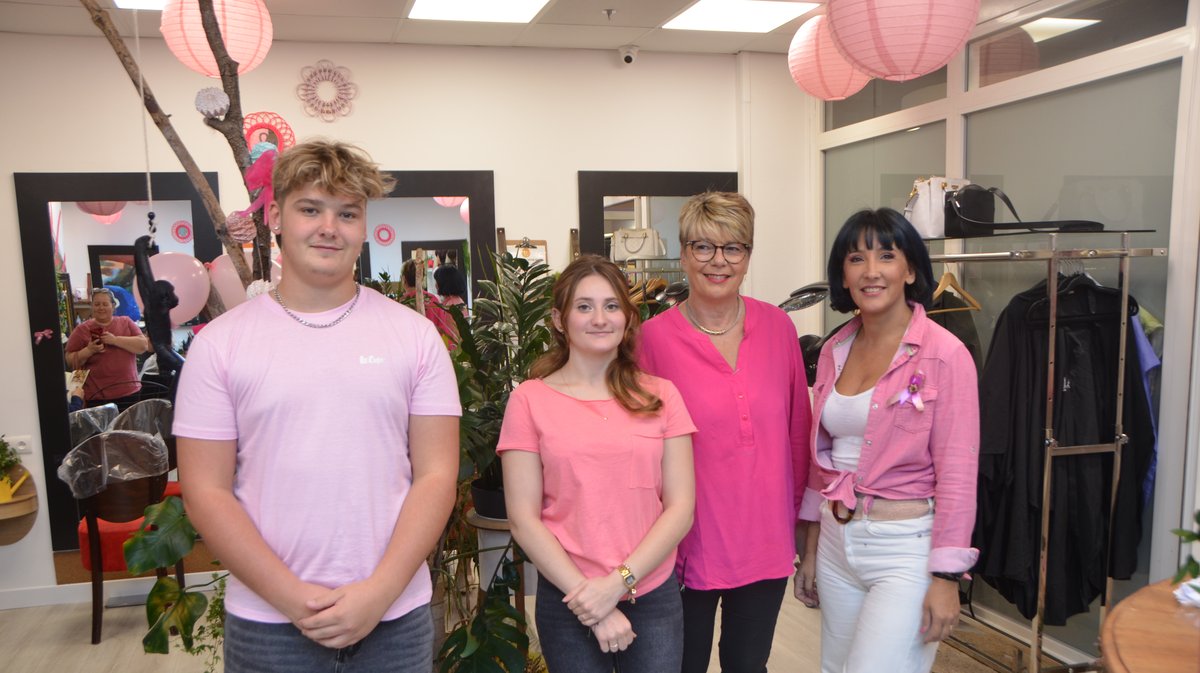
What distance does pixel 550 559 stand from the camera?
1620mm

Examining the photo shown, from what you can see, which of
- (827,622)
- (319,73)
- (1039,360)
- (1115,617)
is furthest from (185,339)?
(1115,617)

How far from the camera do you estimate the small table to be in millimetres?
1210

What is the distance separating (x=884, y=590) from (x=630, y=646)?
0.52 metres

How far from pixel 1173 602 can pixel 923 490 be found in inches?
17.6

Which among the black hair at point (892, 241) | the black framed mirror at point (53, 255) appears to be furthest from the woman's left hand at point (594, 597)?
the black framed mirror at point (53, 255)

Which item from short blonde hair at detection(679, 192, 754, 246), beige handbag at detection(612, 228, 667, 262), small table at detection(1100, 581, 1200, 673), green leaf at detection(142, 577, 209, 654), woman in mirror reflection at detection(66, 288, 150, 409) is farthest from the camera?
beige handbag at detection(612, 228, 667, 262)

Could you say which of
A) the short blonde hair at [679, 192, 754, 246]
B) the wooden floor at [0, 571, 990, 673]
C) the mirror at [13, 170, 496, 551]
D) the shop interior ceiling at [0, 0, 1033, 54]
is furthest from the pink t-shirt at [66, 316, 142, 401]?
the short blonde hair at [679, 192, 754, 246]

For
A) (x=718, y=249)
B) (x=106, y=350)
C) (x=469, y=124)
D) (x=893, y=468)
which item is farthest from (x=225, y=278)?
(x=893, y=468)

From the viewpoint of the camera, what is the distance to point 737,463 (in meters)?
1.82

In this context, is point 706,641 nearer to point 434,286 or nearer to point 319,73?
Result: point 434,286

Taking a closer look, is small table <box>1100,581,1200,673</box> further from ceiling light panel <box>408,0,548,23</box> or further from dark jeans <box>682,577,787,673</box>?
ceiling light panel <box>408,0,548,23</box>

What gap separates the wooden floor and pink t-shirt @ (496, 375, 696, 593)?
1771mm

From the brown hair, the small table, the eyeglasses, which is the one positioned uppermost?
the eyeglasses

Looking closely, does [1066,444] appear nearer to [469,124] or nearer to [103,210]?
[469,124]
